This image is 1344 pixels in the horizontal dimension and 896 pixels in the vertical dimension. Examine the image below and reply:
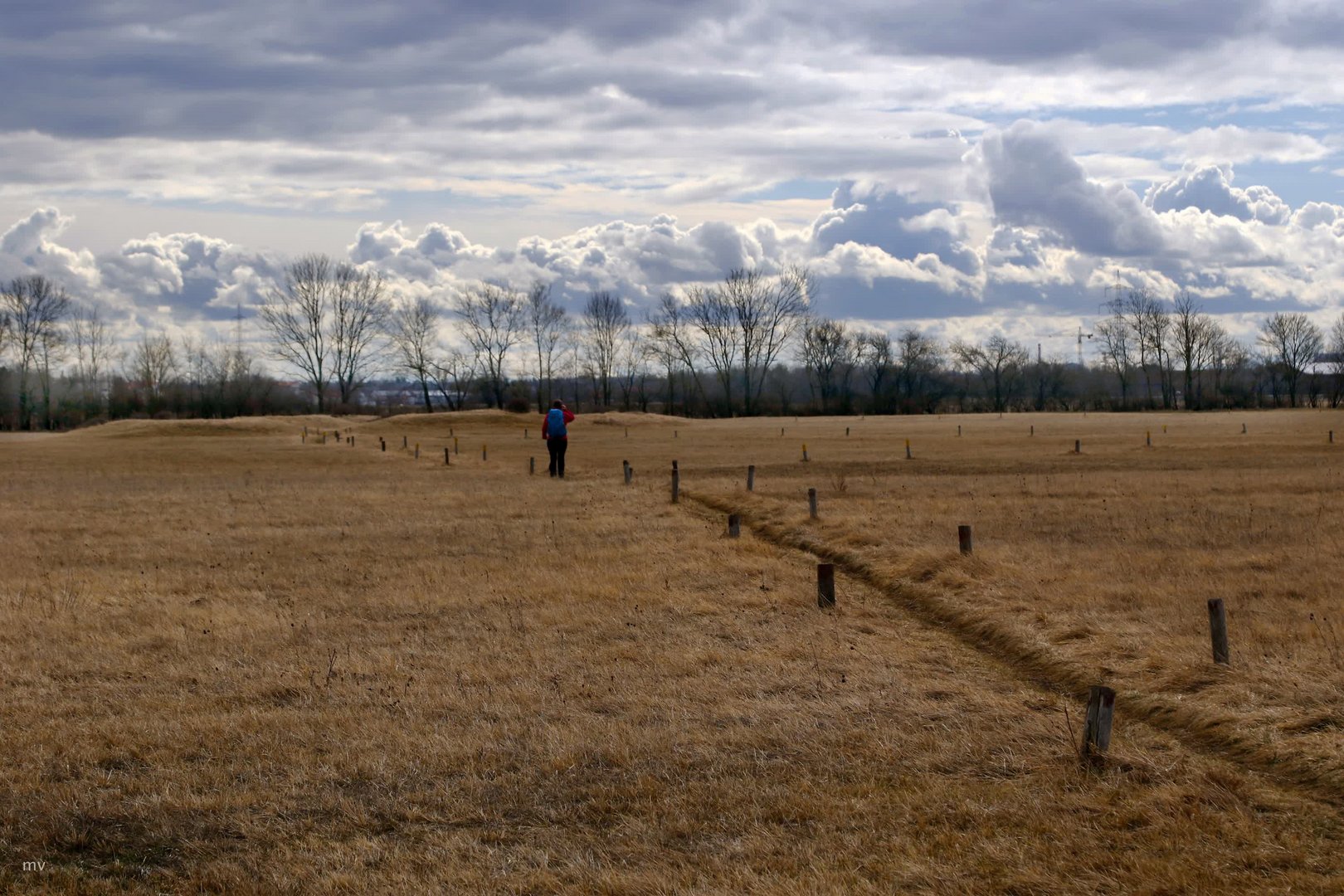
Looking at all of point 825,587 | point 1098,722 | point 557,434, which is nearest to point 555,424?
point 557,434

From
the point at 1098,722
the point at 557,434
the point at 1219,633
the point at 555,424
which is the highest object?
the point at 555,424

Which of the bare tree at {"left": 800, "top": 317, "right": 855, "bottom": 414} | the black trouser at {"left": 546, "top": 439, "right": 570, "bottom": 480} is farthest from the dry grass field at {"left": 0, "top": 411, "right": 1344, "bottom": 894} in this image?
the bare tree at {"left": 800, "top": 317, "right": 855, "bottom": 414}

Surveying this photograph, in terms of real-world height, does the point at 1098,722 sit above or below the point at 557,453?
below

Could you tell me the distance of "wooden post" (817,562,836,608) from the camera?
45.3ft

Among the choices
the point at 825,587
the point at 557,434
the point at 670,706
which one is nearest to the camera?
the point at 670,706

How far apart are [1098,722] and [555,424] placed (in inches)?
1052

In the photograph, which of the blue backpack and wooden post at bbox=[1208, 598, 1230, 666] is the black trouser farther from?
wooden post at bbox=[1208, 598, 1230, 666]

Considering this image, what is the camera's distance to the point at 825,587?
45.4 feet

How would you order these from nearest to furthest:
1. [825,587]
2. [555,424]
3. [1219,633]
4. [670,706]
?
[670,706] < [1219,633] < [825,587] < [555,424]

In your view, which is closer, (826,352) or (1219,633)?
(1219,633)

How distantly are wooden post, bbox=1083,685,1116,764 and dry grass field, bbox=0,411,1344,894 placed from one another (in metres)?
0.20

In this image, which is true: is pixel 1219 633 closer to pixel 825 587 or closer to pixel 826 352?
pixel 825 587

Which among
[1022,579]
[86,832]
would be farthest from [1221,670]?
[86,832]

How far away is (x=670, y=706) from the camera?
9.49 meters
